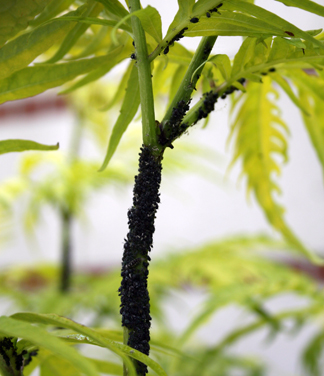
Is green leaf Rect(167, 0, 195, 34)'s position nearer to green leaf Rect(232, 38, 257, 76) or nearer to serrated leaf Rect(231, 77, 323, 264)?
green leaf Rect(232, 38, 257, 76)

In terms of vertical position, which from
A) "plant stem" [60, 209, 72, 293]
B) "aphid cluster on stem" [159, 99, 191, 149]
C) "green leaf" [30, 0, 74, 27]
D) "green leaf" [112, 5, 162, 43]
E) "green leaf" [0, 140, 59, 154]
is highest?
"plant stem" [60, 209, 72, 293]

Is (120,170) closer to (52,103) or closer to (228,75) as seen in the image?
(228,75)

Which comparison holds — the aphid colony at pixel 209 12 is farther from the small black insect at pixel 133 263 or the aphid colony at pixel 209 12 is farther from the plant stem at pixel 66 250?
the plant stem at pixel 66 250

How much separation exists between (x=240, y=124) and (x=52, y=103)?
1.92m

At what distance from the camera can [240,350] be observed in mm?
1827

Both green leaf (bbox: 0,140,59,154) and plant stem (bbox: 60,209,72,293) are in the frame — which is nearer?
green leaf (bbox: 0,140,59,154)

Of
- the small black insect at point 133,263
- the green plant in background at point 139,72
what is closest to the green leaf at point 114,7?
the green plant in background at point 139,72

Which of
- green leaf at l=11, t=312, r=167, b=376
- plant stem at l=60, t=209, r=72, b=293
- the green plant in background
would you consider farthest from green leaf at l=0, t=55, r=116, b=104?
plant stem at l=60, t=209, r=72, b=293

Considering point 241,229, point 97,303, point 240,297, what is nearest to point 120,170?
point 97,303

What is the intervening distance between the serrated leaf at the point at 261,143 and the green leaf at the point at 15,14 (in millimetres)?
173

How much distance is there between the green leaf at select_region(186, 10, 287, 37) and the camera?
0.15 meters

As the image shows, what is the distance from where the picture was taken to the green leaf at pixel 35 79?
0.18 meters

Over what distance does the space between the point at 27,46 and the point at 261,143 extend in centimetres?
21

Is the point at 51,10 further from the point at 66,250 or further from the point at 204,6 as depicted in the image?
the point at 66,250
